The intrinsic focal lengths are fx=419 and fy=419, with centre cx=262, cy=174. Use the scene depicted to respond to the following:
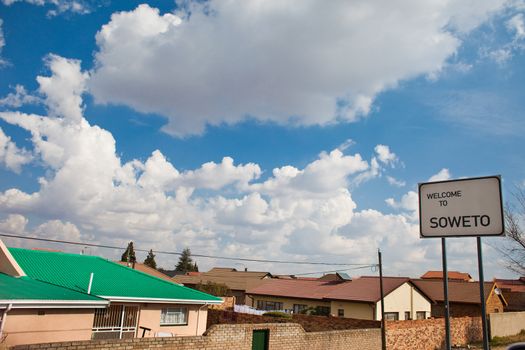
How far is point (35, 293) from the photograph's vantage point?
15.0m

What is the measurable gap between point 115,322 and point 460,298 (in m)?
32.9

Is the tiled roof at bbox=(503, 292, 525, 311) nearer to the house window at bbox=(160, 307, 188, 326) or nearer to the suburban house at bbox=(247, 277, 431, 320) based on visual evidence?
the suburban house at bbox=(247, 277, 431, 320)

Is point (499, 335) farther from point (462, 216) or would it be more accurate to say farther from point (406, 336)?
point (462, 216)

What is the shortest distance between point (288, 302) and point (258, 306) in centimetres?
487

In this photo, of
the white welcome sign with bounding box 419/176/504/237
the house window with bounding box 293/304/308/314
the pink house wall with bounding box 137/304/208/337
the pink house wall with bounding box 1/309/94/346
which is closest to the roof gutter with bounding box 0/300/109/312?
the pink house wall with bounding box 1/309/94/346

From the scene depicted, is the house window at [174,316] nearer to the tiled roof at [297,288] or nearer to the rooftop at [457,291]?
the tiled roof at [297,288]

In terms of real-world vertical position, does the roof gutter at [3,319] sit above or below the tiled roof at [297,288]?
below

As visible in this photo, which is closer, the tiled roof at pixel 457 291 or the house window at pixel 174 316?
the house window at pixel 174 316

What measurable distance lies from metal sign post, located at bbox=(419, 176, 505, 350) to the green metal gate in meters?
10.8

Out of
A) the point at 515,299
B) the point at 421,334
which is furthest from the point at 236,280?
the point at 421,334

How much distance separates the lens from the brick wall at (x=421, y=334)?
22953 mm

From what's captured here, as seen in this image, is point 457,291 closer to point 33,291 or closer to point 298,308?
point 298,308

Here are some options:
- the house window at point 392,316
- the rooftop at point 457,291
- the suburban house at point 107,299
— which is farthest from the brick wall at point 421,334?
the suburban house at point 107,299

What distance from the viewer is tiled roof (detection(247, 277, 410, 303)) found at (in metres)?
33.8
